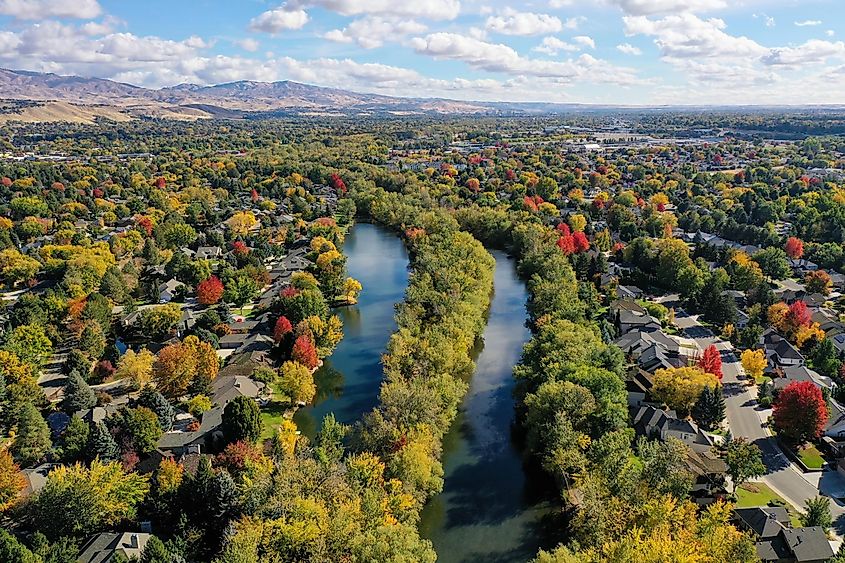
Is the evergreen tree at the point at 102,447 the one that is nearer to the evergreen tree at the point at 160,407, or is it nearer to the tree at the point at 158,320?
the evergreen tree at the point at 160,407

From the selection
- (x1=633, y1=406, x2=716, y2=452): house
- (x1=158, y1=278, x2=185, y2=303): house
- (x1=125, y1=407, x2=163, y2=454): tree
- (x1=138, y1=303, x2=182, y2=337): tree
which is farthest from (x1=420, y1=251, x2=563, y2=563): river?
Answer: (x1=158, y1=278, x2=185, y2=303): house

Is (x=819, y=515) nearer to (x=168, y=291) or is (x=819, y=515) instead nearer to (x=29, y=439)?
(x=29, y=439)

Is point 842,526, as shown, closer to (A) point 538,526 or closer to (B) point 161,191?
(A) point 538,526

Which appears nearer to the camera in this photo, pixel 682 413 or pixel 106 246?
pixel 682 413

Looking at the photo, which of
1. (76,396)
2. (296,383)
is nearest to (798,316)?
(296,383)

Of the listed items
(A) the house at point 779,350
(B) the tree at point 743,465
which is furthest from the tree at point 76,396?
Result: (A) the house at point 779,350

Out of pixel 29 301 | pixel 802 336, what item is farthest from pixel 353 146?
pixel 802 336

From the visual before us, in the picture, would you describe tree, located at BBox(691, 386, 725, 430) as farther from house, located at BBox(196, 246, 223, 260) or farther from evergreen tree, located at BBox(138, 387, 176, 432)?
house, located at BBox(196, 246, 223, 260)
